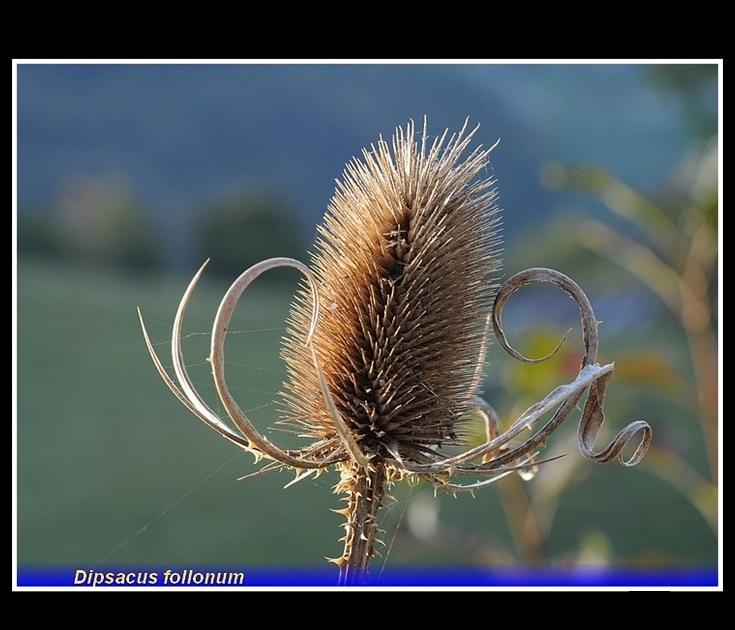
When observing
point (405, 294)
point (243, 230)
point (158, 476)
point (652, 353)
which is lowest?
point (158, 476)

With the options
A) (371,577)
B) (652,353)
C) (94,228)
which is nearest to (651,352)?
(652,353)

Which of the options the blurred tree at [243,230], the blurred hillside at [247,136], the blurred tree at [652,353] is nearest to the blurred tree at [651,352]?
the blurred tree at [652,353]

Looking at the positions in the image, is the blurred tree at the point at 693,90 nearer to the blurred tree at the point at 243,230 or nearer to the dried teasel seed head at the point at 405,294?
the blurred tree at the point at 243,230

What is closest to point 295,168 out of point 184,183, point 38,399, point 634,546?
point 184,183

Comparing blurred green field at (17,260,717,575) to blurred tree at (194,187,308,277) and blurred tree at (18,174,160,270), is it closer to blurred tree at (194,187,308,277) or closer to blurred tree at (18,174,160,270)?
blurred tree at (18,174,160,270)

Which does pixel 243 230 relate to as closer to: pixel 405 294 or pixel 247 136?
pixel 247 136

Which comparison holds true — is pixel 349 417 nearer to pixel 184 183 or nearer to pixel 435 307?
pixel 435 307
